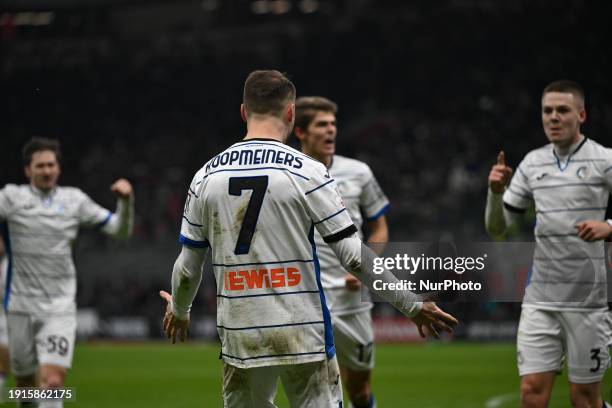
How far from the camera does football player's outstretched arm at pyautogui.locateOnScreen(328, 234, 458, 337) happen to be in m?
4.23

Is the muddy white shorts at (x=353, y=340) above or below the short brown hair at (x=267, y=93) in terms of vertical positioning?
below

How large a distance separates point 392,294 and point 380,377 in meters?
10.3

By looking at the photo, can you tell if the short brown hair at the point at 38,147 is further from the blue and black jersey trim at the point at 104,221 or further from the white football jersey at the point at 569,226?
the white football jersey at the point at 569,226

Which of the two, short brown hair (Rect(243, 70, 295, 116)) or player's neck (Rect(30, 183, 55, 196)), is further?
player's neck (Rect(30, 183, 55, 196))

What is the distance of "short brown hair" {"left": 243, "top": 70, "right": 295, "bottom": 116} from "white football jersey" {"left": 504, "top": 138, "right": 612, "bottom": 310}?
267cm

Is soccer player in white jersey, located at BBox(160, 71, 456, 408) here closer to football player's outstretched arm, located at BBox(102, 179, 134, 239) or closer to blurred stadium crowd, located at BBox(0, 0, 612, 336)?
football player's outstretched arm, located at BBox(102, 179, 134, 239)

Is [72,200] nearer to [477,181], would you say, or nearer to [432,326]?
[432,326]

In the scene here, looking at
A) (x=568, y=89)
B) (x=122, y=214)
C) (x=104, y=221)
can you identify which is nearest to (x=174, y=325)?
(x=568, y=89)

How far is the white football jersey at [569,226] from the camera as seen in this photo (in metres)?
6.23

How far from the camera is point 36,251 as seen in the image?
8000 millimetres

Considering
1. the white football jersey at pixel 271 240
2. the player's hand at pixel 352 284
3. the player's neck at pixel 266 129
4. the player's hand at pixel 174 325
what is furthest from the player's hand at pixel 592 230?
the player's hand at pixel 174 325

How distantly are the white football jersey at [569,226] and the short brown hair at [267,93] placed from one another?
267 cm

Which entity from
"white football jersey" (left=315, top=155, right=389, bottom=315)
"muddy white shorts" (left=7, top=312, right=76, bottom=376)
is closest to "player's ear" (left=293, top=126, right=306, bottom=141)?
"white football jersey" (left=315, top=155, right=389, bottom=315)

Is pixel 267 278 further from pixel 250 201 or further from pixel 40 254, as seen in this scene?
pixel 40 254
